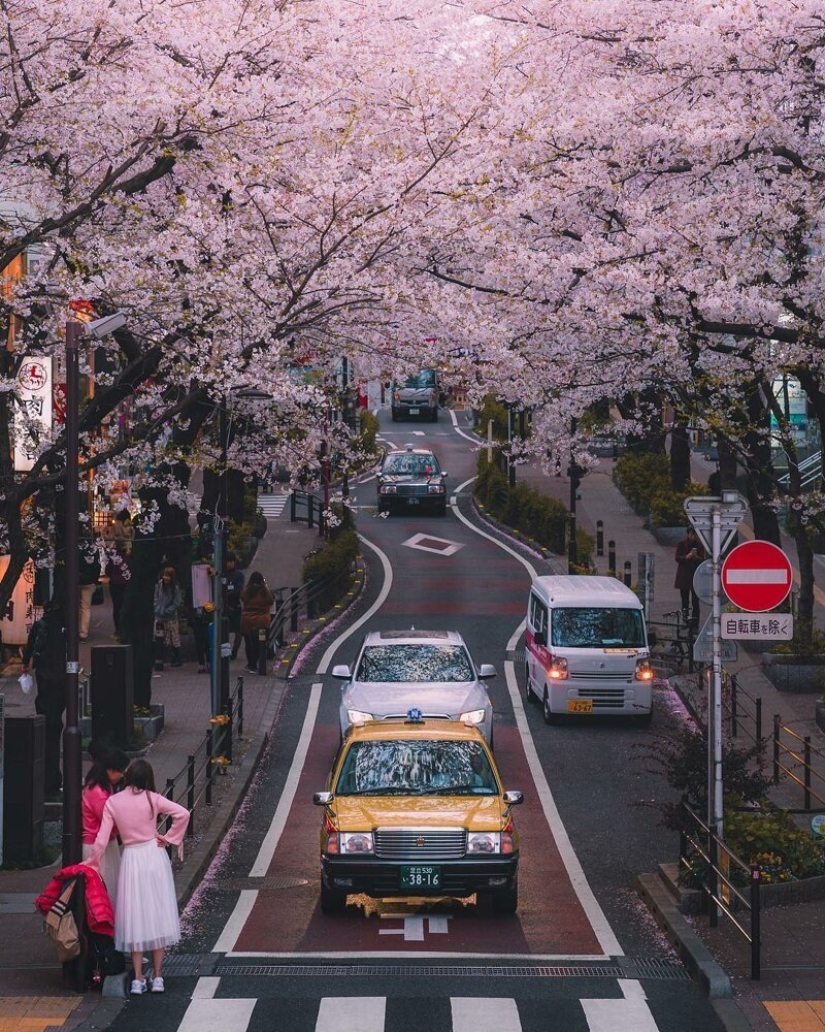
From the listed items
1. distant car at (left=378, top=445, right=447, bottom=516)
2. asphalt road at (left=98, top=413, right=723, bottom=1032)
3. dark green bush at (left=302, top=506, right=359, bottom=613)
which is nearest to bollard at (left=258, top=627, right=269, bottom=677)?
asphalt road at (left=98, top=413, right=723, bottom=1032)

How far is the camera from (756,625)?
48.6 feet

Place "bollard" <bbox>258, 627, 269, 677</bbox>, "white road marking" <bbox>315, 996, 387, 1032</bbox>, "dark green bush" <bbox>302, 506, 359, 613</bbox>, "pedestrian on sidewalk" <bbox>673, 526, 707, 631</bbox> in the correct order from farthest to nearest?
1. "dark green bush" <bbox>302, 506, 359, 613</bbox>
2. "pedestrian on sidewalk" <bbox>673, 526, 707, 631</bbox>
3. "bollard" <bbox>258, 627, 269, 677</bbox>
4. "white road marking" <bbox>315, 996, 387, 1032</bbox>

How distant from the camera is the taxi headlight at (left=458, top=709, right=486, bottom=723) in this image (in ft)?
66.8

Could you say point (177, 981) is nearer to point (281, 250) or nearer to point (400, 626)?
point (281, 250)

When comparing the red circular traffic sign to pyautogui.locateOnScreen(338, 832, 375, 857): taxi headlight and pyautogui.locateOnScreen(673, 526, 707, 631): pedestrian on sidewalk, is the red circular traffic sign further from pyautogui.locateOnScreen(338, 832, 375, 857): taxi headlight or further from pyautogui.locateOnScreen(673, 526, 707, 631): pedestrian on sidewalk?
pyautogui.locateOnScreen(673, 526, 707, 631): pedestrian on sidewalk

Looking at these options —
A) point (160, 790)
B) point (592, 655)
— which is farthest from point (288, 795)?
point (592, 655)

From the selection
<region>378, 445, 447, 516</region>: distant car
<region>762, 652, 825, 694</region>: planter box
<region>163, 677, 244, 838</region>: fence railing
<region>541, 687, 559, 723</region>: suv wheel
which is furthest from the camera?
<region>378, 445, 447, 516</region>: distant car

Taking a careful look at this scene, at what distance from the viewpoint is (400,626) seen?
109ft

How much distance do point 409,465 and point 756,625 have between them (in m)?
37.2

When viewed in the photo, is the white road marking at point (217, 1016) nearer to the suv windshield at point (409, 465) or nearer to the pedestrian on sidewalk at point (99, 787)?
the pedestrian on sidewalk at point (99, 787)

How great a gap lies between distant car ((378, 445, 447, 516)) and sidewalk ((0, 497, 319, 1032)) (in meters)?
9.94

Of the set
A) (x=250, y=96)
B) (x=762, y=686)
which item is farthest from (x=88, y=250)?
(x=762, y=686)

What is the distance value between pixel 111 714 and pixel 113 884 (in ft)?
28.4

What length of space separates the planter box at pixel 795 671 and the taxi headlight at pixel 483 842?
12902mm
